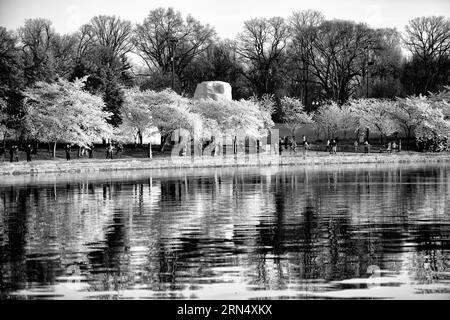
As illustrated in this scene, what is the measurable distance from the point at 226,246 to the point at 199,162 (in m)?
45.3

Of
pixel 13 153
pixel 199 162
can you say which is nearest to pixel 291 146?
pixel 199 162

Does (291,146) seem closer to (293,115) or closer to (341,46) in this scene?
(293,115)

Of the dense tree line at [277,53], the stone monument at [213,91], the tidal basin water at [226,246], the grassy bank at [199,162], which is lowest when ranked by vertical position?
the tidal basin water at [226,246]

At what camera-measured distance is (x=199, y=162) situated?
61.3 metres

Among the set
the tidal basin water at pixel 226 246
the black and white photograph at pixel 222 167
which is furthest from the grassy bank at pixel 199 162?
the tidal basin water at pixel 226 246

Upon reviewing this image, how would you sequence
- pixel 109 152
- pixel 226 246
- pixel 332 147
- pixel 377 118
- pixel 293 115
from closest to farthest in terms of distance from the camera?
pixel 226 246 < pixel 109 152 < pixel 332 147 < pixel 377 118 < pixel 293 115

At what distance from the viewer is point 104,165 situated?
56.4m

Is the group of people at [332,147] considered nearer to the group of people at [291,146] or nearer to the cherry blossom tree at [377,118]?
the group of people at [291,146]

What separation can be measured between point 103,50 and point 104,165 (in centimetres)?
2629

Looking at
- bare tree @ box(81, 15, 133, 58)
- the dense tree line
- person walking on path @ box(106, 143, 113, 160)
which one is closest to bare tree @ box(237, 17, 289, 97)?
the dense tree line

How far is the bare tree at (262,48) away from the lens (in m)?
101

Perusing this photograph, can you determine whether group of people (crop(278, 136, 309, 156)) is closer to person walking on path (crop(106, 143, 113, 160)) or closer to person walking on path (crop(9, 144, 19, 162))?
person walking on path (crop(106, 143, 113, 160))

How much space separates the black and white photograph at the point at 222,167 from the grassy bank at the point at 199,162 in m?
0.22
